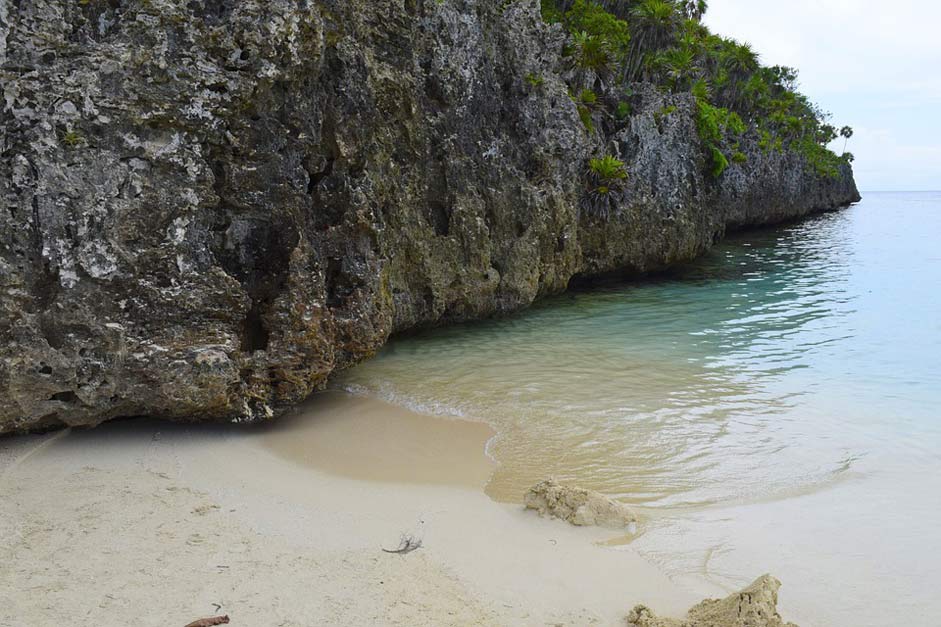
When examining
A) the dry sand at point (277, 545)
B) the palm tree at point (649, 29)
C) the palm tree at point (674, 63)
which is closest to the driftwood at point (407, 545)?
the dry sand at point (277, 545)

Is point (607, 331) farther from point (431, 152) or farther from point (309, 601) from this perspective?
point (309, 601)

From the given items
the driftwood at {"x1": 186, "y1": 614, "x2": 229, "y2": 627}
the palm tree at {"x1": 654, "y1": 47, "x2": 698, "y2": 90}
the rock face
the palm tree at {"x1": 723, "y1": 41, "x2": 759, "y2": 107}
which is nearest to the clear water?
the rock face

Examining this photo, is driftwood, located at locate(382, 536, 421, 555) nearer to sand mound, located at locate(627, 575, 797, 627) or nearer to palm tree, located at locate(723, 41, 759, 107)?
sand mound, located at locate(627, 575, 797, 627)

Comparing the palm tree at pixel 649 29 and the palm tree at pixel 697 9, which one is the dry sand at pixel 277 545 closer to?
the palm tree at pixel 649 29

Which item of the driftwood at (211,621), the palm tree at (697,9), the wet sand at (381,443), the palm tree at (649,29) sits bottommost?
the wet sand at (381,443)

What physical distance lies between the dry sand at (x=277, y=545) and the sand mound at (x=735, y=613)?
0.17m

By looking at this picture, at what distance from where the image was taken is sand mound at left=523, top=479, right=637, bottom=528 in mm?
5199

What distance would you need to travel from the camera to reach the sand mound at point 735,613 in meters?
3.73

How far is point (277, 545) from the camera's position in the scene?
468 centimetres

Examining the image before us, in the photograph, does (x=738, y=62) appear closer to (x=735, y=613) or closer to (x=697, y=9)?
(x=697, y=9)

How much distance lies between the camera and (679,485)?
6.27 meters

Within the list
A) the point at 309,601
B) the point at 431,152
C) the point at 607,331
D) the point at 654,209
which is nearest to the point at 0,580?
the point at 309,601

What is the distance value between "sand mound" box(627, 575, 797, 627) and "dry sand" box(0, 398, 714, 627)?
0.54 feet

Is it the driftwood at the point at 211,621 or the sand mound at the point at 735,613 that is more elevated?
the driftwood at the point at 211,621
